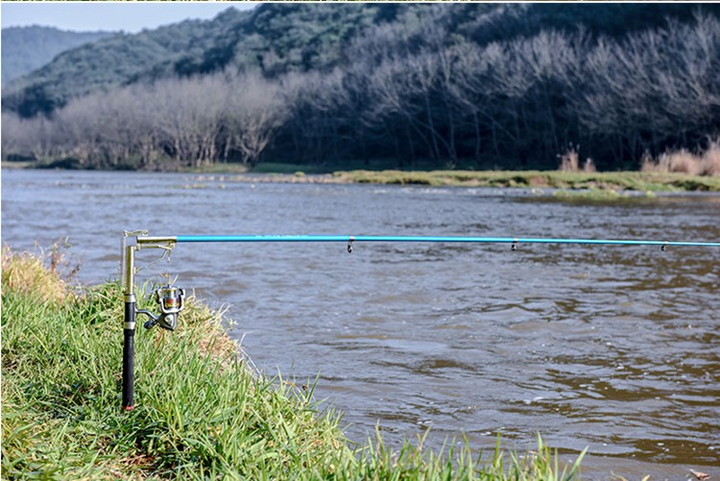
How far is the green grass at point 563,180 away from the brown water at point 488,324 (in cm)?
1395

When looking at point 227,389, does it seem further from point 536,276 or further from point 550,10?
point 550,10

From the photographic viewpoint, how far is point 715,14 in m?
57.4

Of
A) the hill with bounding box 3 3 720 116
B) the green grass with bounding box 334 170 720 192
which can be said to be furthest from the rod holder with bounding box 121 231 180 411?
the hill with bounding box 3 3 720 116

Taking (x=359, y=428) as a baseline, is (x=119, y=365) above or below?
above

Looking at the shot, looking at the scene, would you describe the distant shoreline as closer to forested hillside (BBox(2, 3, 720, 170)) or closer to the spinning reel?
forested hillside (BBox(2, 3, 720, 170))

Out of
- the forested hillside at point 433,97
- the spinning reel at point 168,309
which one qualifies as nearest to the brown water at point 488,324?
the spinning reel at point 168,309

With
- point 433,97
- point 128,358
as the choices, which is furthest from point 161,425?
point 433,97

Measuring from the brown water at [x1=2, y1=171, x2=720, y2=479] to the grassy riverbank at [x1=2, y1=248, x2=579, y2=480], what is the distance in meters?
0.89

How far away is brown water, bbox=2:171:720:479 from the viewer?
6164mm

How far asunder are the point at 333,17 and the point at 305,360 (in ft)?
421

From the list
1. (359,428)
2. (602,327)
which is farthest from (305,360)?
(602,327)

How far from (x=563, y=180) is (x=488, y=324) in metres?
30.3

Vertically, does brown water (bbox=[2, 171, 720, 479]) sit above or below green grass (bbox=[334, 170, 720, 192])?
below

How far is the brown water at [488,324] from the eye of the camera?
6.16 meters
